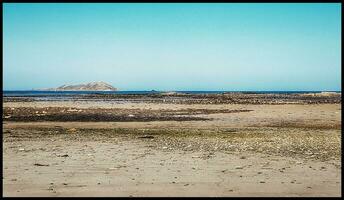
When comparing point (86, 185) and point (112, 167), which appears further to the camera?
point (112, 167)

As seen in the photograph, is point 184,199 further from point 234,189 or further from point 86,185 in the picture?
point 86,185

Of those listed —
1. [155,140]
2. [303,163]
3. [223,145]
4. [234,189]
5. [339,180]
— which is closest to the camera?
[234,189]

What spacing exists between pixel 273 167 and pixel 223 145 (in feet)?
14.3

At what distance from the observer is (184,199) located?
7.39 m

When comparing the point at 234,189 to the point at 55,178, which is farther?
the point at 55,178

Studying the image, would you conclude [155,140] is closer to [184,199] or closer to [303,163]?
[303,163]

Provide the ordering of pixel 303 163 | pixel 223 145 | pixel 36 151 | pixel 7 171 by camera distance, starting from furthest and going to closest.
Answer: pixel 223 145, pixel 36 151, pixel 303 163, pixel 7 171

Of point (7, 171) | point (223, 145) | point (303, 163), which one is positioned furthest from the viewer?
point (223, 145)

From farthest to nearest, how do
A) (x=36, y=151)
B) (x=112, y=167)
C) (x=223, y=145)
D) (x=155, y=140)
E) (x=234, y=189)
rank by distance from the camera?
(x=155, y=140), (x=223, y=145), (x=36, y=151), (x=112, y=167), (x=234, y=189)

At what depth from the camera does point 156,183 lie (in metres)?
8.63

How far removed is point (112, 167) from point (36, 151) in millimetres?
3900

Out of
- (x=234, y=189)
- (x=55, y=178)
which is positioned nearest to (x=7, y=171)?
(x=55, y=178)

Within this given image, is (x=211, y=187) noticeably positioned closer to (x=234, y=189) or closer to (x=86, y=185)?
(x=234, y=189)

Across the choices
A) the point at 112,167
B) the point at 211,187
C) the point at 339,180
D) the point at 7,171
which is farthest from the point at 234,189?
the point at 7,171
